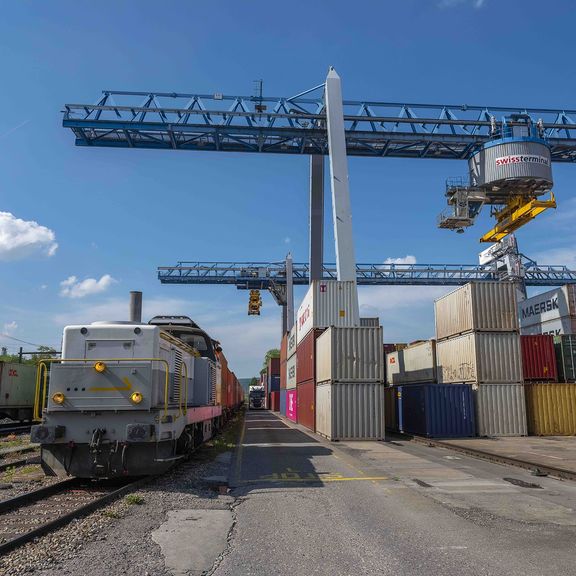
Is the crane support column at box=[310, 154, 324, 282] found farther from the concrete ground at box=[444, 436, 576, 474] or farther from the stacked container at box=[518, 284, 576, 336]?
the concrete ground at box=[444, 436, 576, 474]

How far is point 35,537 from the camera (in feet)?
→ 20.0

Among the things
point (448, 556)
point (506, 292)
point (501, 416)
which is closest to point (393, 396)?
point (501, 416)

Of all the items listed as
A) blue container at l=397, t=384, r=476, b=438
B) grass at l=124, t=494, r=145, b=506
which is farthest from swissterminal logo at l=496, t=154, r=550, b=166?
grass at l=124, t=494, r=145, b=506

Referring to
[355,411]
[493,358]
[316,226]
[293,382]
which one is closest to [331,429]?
[355,411]

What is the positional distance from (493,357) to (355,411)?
5949mm

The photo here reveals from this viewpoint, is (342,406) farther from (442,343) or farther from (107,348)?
(107,348)

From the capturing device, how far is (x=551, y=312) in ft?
98.4

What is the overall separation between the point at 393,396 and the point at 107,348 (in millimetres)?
17707

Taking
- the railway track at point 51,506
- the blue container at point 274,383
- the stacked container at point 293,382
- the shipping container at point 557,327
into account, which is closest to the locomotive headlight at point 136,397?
the railway track at point 51,506

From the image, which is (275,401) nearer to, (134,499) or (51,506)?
(134,499)

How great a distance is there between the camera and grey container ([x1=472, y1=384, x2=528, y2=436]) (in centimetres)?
1930

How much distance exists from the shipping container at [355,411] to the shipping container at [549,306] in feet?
50.3

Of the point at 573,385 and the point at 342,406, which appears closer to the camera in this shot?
the point at 342,406

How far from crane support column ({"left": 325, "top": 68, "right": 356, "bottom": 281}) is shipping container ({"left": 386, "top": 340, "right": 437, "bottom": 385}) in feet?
16.2
